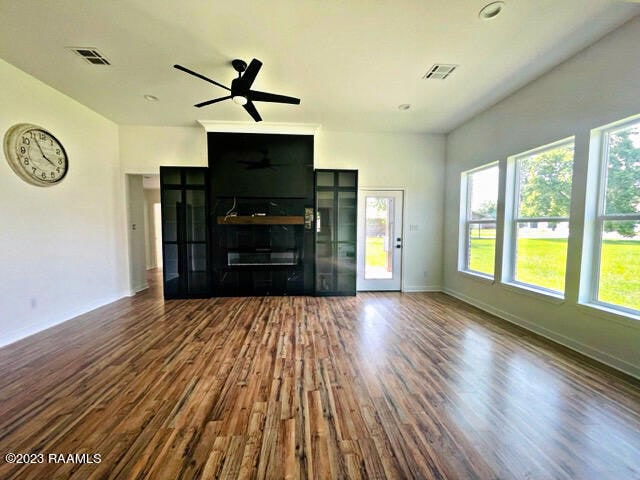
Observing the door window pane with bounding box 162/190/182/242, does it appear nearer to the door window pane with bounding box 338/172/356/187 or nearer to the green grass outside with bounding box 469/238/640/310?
the door window pane with bounding box 338/172/356/187

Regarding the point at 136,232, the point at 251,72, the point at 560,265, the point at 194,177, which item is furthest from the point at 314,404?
the point at 136,232

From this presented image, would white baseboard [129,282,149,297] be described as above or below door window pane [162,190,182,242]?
below

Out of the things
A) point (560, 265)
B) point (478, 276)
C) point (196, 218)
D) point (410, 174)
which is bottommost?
point (478, 276)

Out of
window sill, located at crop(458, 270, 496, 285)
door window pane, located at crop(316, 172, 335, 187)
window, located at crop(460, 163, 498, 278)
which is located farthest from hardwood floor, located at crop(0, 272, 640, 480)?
door window pane, located at crop(316, 172, 335, 187)

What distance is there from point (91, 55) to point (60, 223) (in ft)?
7.52

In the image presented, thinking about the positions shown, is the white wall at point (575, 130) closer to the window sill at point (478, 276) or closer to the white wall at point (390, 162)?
the window sill at point (478, 276)

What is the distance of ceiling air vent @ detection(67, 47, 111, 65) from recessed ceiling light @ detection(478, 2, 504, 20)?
382 centimetres

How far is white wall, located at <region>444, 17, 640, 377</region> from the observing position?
2322mm

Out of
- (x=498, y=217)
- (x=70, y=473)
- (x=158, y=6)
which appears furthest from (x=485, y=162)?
(x=70, y=473)

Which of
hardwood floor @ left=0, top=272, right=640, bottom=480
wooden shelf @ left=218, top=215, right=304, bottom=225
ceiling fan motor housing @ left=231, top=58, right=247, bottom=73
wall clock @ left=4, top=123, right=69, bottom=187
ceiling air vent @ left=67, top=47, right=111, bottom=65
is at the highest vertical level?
ceiling air vent @ left=67, top=47, right=111, bottom=65

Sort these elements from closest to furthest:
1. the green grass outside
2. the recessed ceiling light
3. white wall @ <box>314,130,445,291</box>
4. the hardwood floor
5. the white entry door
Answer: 1. the hardwood floor
2. the recessed ceiling light
3. the green grass outside
4. white wall @ <box>314,130,445,291</box>
5. the white entry door

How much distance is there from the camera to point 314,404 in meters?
1.88

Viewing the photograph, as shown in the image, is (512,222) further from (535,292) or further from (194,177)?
(194,177)

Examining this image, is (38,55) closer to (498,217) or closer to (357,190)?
(357,190)
